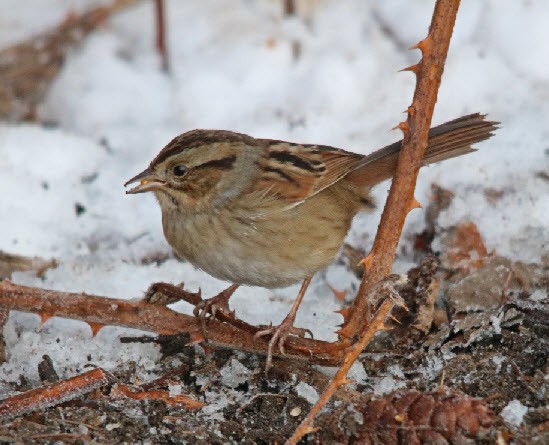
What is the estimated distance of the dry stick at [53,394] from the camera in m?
3.30

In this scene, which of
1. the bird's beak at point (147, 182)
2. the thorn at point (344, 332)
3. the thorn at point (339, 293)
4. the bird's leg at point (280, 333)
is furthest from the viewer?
the thorn at point (339, 293)

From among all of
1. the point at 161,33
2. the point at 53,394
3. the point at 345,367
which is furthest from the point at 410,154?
the point at 161,33

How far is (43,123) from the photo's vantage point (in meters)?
5.78

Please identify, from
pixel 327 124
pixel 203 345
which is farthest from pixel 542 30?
pixel 203 345

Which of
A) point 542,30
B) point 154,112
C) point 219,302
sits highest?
point 542,30

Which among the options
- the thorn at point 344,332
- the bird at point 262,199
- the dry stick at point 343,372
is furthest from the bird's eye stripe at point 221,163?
the dry stick at point 343,372

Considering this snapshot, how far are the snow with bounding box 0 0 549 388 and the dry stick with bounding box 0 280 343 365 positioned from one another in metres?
0.28

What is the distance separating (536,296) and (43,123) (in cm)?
319

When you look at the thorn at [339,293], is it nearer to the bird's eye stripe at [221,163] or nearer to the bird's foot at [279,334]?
the bird's foot at [279,334]

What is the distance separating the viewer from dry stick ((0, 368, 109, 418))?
10.8 feet

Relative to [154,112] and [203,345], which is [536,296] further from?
[154,112]

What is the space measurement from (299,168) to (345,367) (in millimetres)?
1222

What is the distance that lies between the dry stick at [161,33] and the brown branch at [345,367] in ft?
10.4

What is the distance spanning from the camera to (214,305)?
12.2ft
